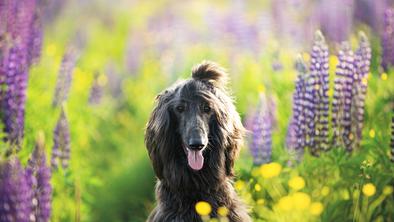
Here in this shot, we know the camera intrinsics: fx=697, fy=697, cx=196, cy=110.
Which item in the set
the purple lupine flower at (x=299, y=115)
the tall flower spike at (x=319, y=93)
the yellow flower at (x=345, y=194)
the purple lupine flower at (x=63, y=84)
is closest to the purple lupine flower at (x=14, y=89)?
the purple lupine flower at (x=63, y=84)

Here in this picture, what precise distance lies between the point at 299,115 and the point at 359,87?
1.89 ft

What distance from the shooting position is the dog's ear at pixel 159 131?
491 centimetres

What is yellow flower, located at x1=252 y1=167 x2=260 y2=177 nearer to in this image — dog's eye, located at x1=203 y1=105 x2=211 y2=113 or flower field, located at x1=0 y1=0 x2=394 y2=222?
flower field, located at x1=0 y1=0 x2=394 y2=222

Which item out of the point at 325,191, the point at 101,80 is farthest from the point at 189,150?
the point at 101,80

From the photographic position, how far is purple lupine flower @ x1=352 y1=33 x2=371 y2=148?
6098 millimetres

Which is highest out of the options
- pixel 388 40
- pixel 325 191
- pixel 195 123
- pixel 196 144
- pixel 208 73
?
pixel 388 40

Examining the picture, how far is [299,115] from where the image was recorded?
6133 mm

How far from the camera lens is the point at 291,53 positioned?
9.05m

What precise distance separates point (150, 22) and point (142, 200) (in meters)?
8.53

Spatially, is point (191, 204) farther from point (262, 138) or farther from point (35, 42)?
point (35, 42)

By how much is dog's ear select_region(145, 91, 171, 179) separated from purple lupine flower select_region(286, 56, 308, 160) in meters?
1.54

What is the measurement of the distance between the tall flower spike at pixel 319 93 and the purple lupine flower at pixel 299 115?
0.23ft

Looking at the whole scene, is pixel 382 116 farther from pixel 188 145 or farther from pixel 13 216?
pixel 13 216

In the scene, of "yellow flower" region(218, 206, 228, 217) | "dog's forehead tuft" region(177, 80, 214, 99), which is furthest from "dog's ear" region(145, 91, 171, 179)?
"yellow flower" region(218, 206, 228, 217)
